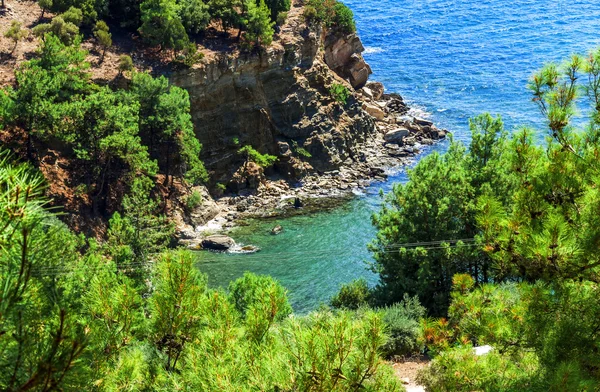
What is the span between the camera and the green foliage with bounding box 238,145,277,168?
47.4m

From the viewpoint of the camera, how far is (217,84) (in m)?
46.2

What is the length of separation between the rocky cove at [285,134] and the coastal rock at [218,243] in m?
0.79

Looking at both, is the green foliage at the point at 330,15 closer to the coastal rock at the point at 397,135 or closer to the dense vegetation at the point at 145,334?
the coastal rock at the point at 397,135

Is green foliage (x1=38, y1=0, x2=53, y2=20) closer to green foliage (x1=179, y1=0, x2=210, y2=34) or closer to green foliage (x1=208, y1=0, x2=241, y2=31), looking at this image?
green foliage (x1=179, y1=0, x2=210, y2=34)

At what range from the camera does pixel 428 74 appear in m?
67.8

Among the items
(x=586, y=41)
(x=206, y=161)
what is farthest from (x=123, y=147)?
(x=586, y=41)

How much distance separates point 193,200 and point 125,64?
10.5 meters

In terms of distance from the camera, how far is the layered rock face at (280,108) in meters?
46.2

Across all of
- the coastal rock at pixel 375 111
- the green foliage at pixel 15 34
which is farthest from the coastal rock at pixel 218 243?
the coastal rock at pixel 375 111

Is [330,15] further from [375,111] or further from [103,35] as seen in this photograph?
[103,35]

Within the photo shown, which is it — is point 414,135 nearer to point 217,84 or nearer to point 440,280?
point 217,84

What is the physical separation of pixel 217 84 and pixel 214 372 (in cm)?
4067

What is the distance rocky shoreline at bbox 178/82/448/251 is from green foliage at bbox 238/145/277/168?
1097 mm

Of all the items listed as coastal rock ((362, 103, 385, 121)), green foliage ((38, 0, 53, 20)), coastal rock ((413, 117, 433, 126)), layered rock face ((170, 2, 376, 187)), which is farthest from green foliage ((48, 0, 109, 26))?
coastal rock ((413, 117, 433, 126))
